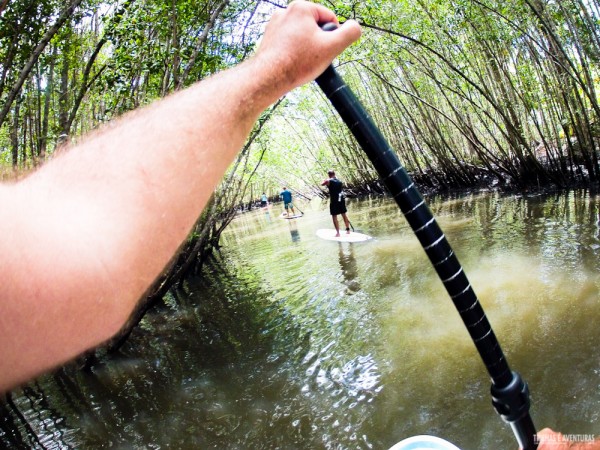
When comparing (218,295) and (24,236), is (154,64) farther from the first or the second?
(24,236)

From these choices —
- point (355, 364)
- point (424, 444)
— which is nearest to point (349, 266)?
point (355, 364)

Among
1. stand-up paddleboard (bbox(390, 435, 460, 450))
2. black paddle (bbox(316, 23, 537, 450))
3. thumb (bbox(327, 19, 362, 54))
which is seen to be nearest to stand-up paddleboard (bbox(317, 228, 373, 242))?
stand-up paddleboard (bbox(390, 435, 460, 450))

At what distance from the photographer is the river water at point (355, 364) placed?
9.83ft

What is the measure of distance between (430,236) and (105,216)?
83 centimetres

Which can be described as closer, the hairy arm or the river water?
the hairy arm

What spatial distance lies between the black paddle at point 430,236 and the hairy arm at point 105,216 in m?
0.36

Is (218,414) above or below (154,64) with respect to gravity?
below

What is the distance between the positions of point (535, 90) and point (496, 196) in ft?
14.8

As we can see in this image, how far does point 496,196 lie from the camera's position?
13250mm

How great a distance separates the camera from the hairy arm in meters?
0.58

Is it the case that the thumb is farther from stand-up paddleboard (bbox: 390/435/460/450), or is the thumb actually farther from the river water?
the river water

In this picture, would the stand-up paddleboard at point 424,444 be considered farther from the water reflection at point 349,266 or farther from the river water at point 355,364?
the water reflection at point 349,266

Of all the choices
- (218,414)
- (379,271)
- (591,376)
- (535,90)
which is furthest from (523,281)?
(535,90)

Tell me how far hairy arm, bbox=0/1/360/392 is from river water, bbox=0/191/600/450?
2.64 meters
